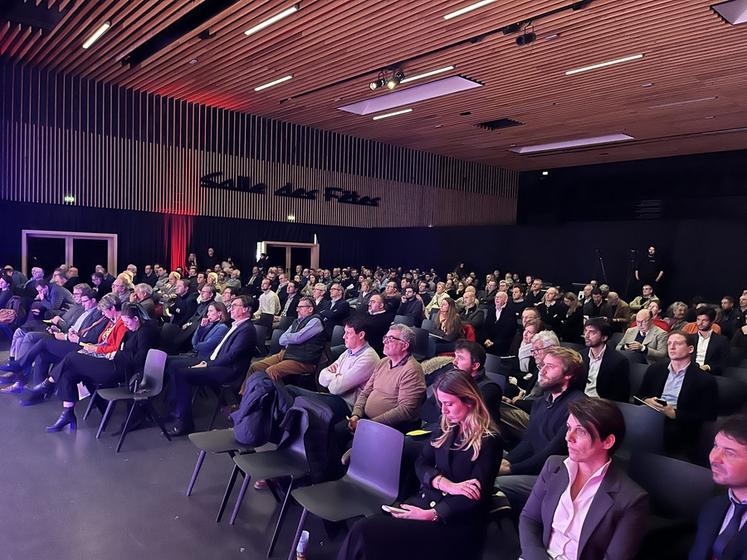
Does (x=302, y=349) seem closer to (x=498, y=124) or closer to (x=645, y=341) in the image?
(x=645, y=341)

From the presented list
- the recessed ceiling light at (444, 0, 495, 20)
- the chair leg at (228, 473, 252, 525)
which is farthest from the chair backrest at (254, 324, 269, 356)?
the recessed ceiling light at (444, 0, 495, 20)

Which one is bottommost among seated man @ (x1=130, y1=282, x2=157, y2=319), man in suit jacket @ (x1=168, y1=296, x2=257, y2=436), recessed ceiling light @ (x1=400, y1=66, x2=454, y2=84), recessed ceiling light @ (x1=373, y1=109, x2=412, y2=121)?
man in suit jacket @ (x1=168, y1=296, x2=257, y2=436)

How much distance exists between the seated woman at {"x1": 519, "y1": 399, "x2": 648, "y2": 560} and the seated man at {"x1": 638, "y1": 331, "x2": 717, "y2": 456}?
6.38 ft

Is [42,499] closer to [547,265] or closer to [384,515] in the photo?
[384,515]

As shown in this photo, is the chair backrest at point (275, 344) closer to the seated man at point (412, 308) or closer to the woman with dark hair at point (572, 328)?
the seated man at point (412, 308)

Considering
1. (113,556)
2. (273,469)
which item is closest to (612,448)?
(273,469)

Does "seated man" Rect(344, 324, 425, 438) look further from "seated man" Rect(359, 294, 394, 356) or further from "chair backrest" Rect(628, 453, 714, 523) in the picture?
"seated man" Rect(359, 294, 394, 356)

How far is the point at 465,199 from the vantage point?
22.5 metres

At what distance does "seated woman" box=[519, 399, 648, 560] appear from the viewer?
2123 millimetres

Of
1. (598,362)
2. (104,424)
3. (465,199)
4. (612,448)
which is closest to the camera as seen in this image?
(612,448)

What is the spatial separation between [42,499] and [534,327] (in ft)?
14.6

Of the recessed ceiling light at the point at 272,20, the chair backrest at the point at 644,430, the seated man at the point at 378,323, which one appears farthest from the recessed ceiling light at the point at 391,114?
the chair backrest at the point at 644,430

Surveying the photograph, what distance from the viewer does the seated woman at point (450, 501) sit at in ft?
8.22

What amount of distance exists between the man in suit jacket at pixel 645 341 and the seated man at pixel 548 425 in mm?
2796
